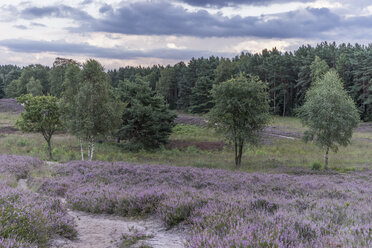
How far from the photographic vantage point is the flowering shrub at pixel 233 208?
4.75 m

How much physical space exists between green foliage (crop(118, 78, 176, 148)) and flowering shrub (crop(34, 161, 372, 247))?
21.8 metres

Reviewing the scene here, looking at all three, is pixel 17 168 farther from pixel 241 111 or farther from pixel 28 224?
pixel 241 111

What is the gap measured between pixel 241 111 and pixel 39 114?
18.2 metres

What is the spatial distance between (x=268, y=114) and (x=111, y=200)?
2003cm

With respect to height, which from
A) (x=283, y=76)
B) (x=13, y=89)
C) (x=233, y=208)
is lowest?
(x=233, y=208)

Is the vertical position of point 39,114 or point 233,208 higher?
point 39,114

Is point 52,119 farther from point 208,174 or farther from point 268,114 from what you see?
point 268,114

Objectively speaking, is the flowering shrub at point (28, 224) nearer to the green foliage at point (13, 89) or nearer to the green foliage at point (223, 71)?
the green foliage at point (223, 71)

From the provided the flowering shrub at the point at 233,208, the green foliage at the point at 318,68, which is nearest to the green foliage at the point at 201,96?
the green foliage at the point at 318,68

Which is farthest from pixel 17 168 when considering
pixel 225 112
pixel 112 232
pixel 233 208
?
pixel 225 112

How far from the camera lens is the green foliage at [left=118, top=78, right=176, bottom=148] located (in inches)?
1495

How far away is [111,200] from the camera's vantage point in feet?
31.9

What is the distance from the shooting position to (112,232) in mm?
7477

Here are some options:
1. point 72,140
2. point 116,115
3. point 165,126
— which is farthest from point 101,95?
point 72,140
